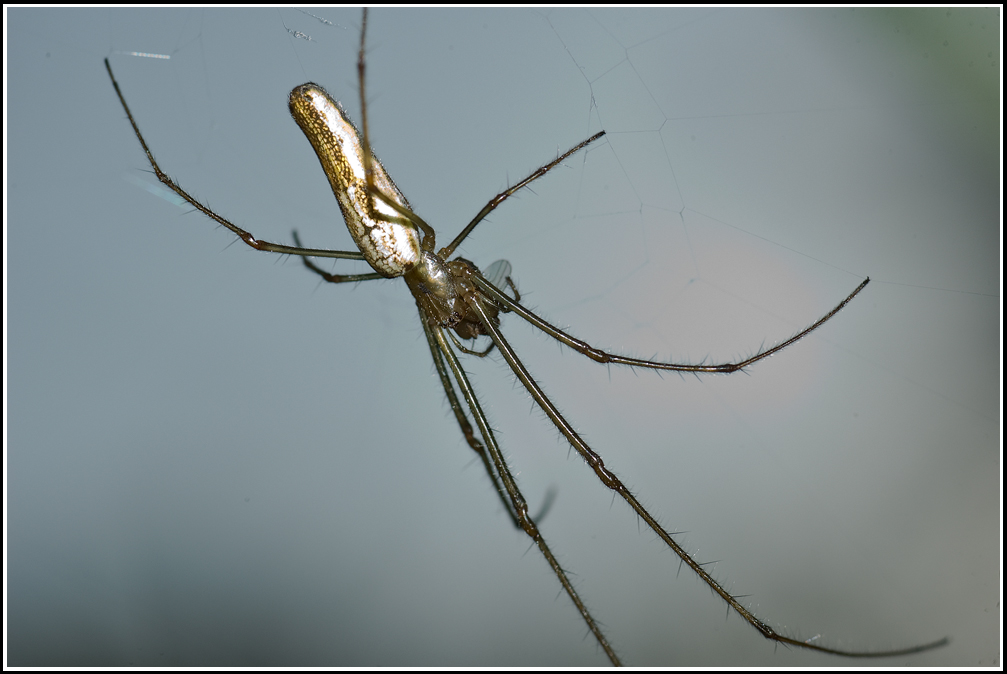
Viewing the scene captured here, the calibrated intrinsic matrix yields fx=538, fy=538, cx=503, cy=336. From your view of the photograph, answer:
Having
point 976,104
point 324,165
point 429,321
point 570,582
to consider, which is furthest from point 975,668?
point 324,165

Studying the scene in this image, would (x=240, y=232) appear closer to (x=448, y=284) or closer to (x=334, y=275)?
(x=334, y=275)

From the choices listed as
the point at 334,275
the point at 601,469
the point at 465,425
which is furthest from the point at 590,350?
the point at 334,275

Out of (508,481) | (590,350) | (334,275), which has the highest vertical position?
(334,275)

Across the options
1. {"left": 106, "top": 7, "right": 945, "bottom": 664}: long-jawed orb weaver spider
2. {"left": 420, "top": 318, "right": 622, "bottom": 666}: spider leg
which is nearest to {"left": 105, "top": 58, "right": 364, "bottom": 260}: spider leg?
{"left": 106, "top": 7, "right": 945, "bottom": 664}: long-jawed orb weaver spider

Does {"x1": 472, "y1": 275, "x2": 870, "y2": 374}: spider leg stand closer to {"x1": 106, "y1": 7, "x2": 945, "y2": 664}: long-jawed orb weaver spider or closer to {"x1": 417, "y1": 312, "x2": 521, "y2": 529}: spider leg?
{"x1": 106, "y1": 7, "x2": 945, "y2": 664}: long-jawed orb weaver spider

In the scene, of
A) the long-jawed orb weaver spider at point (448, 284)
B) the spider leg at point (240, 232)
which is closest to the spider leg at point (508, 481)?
the long-jawed orb weaver spider at point (448, 284)

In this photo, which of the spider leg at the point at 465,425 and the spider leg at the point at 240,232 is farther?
the spider leg at the point at 465,425

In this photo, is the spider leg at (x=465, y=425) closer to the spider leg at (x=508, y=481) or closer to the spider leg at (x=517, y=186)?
the spider leg at (x=508, y=481)
